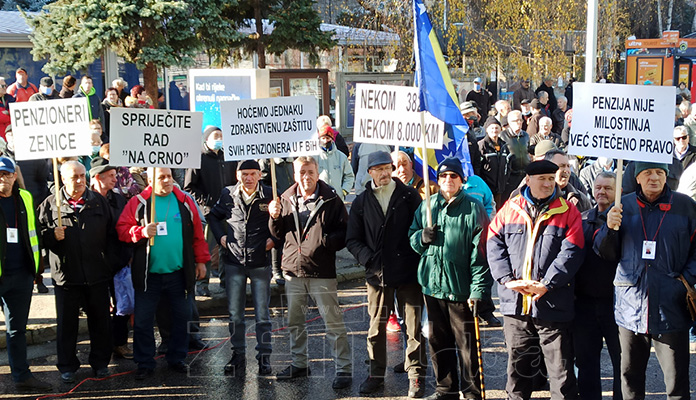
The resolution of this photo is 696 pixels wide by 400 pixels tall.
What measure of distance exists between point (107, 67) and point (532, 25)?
10.9 m

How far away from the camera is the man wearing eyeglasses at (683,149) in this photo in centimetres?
1052

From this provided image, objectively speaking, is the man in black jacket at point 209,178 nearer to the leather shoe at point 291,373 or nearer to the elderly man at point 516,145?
the leather shoe at point 291,373

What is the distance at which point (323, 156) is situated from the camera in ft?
33.0

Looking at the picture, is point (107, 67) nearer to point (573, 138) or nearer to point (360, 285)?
point (360, 285)

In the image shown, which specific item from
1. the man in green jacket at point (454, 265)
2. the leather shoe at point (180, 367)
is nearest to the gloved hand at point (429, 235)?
the man in green jacket at point (454, 265)

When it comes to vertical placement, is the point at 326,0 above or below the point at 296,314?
above

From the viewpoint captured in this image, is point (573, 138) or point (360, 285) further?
point (360, 285)

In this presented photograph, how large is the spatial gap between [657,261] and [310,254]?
114 inches

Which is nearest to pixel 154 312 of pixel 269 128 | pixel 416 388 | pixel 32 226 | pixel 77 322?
pixel 77 322

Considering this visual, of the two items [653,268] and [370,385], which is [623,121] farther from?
[370,385]

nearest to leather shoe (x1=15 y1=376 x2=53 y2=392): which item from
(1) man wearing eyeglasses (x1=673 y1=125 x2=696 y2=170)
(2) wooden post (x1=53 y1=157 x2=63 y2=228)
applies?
(2) wooden post (x1=53 y1=157 x2=63 y2=228)

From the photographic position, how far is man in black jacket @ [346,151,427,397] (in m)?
6.81

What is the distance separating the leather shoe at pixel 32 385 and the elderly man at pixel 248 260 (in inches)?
61.8

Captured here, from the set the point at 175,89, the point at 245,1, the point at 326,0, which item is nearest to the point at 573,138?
the point at 245,1
